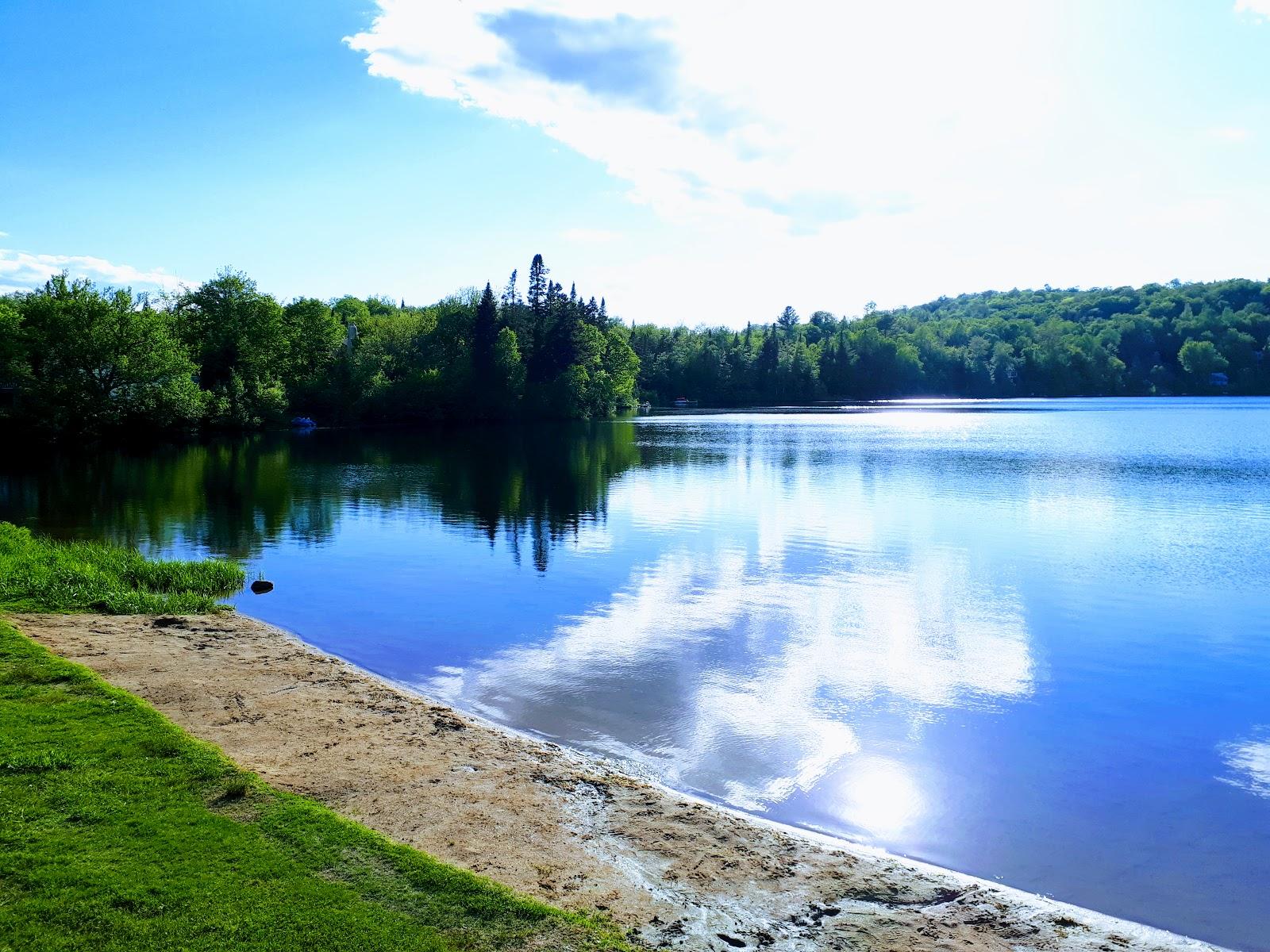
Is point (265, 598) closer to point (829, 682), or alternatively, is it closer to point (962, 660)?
point (829, 682)

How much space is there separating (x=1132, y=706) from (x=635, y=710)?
318 inches

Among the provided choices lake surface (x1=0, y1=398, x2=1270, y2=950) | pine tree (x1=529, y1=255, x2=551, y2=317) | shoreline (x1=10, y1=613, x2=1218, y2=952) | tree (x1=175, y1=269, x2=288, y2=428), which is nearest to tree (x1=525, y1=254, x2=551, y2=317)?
pine tree (x1=529, y1=255, x2=551, y2=317)

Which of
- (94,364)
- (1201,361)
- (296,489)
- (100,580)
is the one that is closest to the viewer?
(100,580)

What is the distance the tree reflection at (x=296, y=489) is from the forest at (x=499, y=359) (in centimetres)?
924

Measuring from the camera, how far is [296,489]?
41.3 metres

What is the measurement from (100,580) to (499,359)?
3190 inches

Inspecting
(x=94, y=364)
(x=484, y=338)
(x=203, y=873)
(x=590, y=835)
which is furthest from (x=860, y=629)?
(x=484, y=338)

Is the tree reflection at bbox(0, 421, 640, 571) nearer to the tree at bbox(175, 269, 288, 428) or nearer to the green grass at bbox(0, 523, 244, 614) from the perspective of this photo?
the green grass at bbox(0, 523, 244, 614)

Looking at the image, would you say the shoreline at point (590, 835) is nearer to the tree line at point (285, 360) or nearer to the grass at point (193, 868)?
the grass at point (193, 868)

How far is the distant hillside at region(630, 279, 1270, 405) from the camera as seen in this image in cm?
16675

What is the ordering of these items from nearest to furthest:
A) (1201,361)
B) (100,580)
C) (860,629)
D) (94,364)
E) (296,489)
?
(860,629) < (100,580) < (296,489) < (94,364) < (1201,361)

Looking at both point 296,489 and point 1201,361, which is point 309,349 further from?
point 1201,361

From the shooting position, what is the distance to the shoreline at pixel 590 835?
24.7ft

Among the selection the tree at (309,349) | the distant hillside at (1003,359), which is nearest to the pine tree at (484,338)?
the tree at (309,349)
